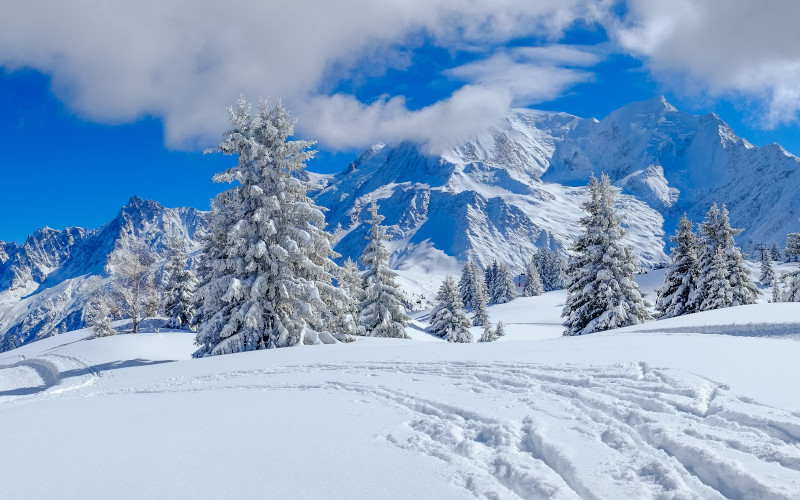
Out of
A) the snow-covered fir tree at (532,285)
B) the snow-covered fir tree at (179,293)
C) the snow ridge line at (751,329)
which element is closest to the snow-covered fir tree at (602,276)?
the snow ridge line at (751,329)

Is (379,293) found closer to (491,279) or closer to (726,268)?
(726,268)

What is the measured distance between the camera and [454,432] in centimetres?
498

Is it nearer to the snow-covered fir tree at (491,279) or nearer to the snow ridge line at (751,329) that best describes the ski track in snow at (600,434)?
the snow ridge line at (751,329)

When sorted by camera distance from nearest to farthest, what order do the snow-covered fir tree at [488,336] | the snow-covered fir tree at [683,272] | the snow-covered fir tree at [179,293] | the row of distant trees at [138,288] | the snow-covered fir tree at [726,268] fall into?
the snow-covered fir tree at [726,268] → the snow-covered fir tree at [683,272] → the row of distant trees at [138,288] → the snow-covered fir tree at [179,293] → the snow-covered fir tree at [488,336]

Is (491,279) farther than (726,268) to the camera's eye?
Yes

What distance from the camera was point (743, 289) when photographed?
2866 cm

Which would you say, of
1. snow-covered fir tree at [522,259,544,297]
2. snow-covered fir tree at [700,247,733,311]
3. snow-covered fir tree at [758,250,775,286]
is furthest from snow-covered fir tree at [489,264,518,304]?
snow-covered fir tree at [700,247,733,311]

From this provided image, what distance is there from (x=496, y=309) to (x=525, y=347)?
65394mm

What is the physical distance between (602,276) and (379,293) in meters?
13.1

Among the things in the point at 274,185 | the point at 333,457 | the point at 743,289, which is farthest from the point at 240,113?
the point at 743,289

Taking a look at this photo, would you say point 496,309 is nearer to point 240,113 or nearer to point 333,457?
point 240,113

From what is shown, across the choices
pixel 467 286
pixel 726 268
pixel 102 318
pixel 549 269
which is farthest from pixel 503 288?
pixel 102 318

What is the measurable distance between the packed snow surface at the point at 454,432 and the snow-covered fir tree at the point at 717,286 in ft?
67.5

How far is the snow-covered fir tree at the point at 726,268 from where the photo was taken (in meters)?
27.5
